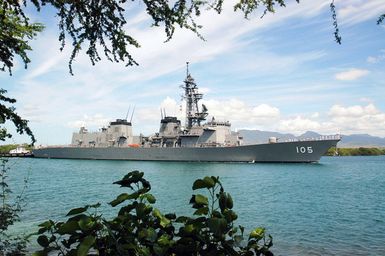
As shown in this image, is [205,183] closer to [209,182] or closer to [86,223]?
[209,182]

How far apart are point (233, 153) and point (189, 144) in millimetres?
10993

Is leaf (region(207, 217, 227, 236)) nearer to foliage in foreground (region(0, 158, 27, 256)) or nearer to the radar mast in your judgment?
foliage in foreground (region(0, 158, 27, 256))

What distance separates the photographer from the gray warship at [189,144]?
6762 cm

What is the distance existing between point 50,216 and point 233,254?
705 inches

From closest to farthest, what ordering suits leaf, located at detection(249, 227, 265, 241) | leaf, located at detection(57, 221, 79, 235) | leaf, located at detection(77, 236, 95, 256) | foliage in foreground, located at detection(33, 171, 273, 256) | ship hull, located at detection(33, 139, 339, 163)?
leaf, located at detection(77, 236, 95, 256), leaf, located at detection(57, 221, 79, 235), foliage in foreground, located at detection(33, 171, 273, 256), leaf, located at detection(249, 227, 265, 241), ship hull, located at detection(33, 139, 339, 163)

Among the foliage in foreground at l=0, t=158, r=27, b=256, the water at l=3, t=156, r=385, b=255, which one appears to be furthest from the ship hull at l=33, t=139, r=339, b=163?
the foliage in foreground at l=0, t=158, r=27, b=256

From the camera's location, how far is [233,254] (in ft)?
9.48

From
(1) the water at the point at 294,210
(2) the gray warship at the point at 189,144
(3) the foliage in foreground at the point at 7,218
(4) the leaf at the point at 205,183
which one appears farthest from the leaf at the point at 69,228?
(2) the gray warship at the point at 189,144

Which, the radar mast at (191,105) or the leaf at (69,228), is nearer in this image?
the leaf at (69,228)

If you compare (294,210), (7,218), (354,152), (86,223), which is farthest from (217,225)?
(354,152)

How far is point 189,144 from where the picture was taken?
77500mm

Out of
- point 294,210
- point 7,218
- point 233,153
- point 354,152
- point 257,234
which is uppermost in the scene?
point 354,152

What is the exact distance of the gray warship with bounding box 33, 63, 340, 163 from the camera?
6762 cm

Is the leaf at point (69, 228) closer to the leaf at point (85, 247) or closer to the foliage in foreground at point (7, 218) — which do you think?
the leaf at point (85, 247)
